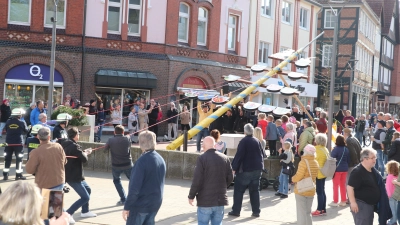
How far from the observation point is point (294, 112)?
74.3 ft

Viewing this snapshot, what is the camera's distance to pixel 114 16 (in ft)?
91.7

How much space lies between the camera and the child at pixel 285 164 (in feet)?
44.1

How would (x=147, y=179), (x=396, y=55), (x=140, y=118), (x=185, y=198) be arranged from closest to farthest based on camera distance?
1. (x=147, y=179)
2. (x=185, y=198)
3. (x=140, y=118)
4. (x=396, y=55)

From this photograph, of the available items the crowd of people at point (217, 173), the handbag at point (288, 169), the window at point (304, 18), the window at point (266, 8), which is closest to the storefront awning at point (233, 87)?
the window at point (266, 8)

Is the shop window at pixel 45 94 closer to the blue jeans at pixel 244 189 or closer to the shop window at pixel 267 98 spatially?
the shop window at pixel 267 98

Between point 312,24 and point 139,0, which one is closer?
point 139,0

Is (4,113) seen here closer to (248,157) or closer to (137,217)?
(248,157)

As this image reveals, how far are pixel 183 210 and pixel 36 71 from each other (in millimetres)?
15587

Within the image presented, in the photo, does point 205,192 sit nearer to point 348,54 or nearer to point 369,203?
point 369,203

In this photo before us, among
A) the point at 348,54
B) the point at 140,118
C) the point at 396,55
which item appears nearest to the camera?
the point at 140,118

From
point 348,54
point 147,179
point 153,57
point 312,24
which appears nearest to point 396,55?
point 348,54

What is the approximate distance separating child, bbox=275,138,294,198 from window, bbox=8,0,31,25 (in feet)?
52.6

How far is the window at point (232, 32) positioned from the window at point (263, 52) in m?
3.17

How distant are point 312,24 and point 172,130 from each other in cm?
1887
